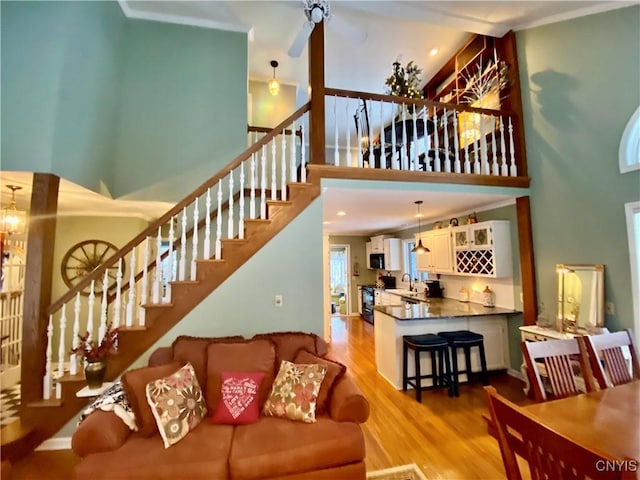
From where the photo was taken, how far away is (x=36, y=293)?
8.44ft

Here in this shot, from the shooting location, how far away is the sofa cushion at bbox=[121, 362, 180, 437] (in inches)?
A: 80.4

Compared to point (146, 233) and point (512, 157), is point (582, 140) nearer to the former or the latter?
point (512, 157)

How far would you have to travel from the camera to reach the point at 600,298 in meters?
2.97

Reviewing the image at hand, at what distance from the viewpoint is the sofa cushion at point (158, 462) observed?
68.7 inches

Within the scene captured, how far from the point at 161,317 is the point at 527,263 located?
4426 millimetres

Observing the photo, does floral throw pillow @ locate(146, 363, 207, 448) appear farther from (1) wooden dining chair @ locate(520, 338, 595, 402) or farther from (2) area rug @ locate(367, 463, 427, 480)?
(1) wooden dining chair @ locate(520, 338, 595, 402)

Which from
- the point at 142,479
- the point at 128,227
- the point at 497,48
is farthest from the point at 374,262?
the point at 142,479

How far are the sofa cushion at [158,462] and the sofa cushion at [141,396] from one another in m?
0.10

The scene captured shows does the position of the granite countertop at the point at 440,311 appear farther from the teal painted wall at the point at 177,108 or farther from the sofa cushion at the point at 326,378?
the teal painted wall at the point at 177,108

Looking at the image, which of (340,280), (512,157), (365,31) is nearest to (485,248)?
(512,157)

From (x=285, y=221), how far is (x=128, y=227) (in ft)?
9.92

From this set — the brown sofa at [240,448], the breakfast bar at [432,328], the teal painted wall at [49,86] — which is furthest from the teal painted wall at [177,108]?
the breakfast bar at [432,328]

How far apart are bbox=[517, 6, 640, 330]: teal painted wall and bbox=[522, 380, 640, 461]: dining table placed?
1712 mm

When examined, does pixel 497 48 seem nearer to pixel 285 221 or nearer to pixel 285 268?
pixel 285 221
